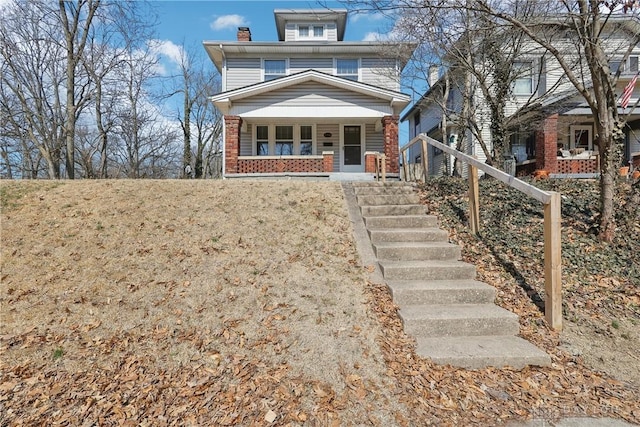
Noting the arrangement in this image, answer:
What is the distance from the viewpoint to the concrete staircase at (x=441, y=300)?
3037 mm

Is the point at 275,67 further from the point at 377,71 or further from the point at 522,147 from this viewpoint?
the point at 522,147

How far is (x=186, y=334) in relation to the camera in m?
3.18

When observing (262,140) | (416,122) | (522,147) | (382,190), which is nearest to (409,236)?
(382,190)

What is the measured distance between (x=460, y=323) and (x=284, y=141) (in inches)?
501

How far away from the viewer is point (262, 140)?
→ 14898 mm

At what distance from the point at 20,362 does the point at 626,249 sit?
22.2ft

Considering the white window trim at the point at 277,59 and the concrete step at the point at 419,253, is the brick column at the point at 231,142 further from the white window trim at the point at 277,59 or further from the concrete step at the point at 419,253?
the concrete step at the point at 419,253

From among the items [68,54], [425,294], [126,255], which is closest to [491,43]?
[425,294]

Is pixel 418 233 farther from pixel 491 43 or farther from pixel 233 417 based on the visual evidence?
pixel 491 43

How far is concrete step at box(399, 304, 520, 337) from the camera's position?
11.0 ft

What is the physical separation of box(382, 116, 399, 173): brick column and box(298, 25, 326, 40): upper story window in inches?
269

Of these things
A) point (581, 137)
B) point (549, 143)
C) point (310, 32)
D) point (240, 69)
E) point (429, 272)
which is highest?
point (310, 32)

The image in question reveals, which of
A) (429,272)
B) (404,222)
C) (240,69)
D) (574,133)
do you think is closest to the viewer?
(429,272)

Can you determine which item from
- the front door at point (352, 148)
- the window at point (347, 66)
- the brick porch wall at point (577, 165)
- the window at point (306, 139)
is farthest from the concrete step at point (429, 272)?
the window at point (347, 66)
